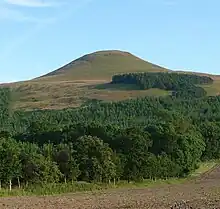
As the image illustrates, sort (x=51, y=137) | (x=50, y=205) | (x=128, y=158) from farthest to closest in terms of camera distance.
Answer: (x=51, y=137), (x=128, y=158), (x=50, y=205)

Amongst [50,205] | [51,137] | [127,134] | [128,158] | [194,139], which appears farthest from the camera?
[51,137]

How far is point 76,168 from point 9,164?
34.5 feet

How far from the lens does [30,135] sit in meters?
128

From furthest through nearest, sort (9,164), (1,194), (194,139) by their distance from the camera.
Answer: (194,139), (9,164), (1,194)

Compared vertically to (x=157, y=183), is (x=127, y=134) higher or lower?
higher

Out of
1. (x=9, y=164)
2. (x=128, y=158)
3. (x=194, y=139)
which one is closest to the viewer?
(x=9, y=164)

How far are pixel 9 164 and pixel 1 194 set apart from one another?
982cm

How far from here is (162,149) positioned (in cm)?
10338

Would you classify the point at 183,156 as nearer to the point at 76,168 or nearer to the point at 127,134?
the point at 127,134

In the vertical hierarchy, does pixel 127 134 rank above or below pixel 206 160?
above

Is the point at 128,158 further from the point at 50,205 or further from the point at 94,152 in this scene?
the point at 50,205

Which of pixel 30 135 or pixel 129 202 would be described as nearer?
pixel 129 202

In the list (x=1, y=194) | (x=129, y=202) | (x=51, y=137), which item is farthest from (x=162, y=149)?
(x=129, y=202)

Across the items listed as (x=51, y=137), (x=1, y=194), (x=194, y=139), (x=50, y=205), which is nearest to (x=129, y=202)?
(x=50, y=205)
